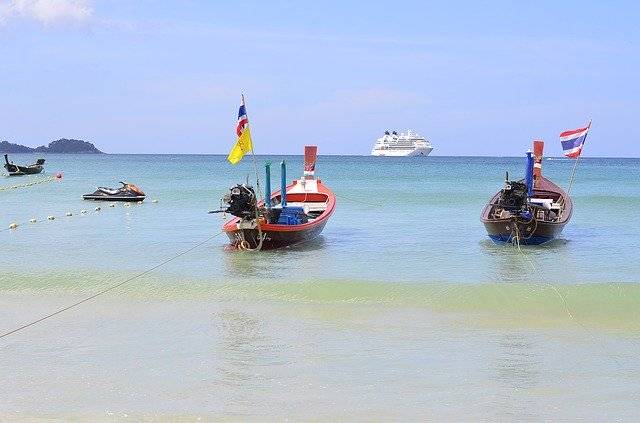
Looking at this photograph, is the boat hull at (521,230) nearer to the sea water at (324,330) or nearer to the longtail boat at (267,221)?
the sea water at (324,330)

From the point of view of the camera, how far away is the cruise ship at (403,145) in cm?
15562

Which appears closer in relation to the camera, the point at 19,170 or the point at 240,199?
the point at 240,199

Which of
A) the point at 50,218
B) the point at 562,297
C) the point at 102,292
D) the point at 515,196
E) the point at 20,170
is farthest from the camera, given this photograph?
the point at 20,170

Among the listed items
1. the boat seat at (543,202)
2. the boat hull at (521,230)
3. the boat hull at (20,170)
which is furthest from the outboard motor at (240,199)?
the boat hull at (20,170)

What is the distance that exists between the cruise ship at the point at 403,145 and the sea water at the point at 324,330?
133126 millimetres

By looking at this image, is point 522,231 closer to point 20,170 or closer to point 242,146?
point 242,146

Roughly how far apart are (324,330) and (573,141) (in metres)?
13.3

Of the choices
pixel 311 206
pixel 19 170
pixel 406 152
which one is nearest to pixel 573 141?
pixel 311 206

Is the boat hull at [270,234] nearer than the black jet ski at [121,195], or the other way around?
the boat hull at [270,234]

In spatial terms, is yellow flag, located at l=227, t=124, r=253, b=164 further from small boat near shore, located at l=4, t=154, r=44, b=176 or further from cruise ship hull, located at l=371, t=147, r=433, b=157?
cruise ship hull, located at l=371, t=147, r=433, b=157

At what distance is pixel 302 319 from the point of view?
39.6 feet

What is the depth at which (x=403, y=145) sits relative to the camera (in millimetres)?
156250

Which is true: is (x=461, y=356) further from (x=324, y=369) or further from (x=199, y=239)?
(x=199, y=239)

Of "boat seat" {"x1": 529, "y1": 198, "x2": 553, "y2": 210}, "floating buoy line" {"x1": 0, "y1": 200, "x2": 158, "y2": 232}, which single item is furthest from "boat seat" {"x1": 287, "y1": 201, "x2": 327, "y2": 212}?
"floating buoy line" {"x1": 0, "y1": 200, "x2": 158, "y2": 232}
